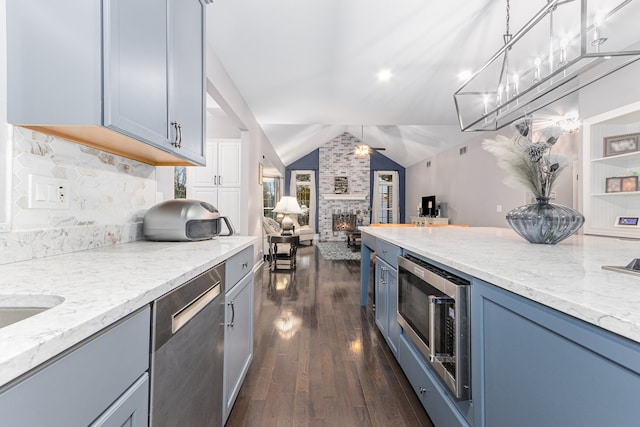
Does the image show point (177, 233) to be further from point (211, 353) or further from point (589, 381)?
point (589, 381)

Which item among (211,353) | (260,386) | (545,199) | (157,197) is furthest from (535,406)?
(157,197)

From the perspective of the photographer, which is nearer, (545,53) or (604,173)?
(545,53)

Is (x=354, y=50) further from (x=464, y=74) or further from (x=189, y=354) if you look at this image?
(x=189, y=354)

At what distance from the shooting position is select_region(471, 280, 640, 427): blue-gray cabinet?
0.52m

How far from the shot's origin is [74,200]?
3.90 feet

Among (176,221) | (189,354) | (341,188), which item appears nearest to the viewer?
(189,354)

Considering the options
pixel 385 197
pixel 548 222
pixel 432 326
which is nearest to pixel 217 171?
pixel 432 326

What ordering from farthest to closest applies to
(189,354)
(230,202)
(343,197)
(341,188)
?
(341,188) < (343,197) < (230,202) < (189,354)

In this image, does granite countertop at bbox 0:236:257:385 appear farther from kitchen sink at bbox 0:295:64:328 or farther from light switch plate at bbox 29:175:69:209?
light switch plate at bbox 29:175:69:209

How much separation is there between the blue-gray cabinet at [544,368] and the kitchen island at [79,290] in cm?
90

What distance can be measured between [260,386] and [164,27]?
6.15 ft

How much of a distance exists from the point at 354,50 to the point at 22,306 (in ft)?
10.2

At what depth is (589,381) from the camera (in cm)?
58

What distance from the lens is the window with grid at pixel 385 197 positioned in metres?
11.0
